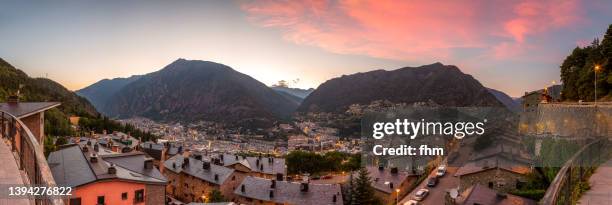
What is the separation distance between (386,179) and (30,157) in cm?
3783

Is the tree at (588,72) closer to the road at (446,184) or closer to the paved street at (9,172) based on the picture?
the road at (446,184)

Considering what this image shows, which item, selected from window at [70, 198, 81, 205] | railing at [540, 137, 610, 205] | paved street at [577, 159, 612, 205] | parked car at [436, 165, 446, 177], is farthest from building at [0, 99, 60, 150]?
parked car at [436, 165, 446, 177]

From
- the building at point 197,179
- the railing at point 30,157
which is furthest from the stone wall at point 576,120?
the building at point 197,179

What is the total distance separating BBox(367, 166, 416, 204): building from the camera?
39.0m

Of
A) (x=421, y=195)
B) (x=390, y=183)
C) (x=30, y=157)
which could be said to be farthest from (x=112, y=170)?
(x=390, y=183)

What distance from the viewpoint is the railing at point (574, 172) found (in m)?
4.30

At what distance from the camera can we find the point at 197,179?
45.4m

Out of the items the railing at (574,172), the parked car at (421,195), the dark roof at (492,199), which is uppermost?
the railing at (574,172)

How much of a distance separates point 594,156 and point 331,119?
7028 inches

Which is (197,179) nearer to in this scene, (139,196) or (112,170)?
(139,196)

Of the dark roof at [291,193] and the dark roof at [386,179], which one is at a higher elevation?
the dark roof at [386,179]

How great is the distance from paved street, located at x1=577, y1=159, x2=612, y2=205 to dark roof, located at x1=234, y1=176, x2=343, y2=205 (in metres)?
26.7

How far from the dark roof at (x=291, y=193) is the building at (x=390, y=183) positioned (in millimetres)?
4251

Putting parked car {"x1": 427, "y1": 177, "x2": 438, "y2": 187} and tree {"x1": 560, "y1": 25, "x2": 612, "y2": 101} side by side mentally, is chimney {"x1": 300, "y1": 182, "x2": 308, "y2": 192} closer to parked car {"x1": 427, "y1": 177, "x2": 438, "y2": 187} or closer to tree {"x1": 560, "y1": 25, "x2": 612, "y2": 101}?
parked car {"x1": 427, "y1": 177, "x2": 438, "y2": 187}
